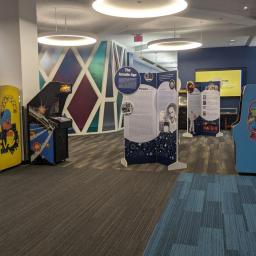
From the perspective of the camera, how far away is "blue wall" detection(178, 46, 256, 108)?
13367mm

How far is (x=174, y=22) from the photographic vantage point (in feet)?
31.3

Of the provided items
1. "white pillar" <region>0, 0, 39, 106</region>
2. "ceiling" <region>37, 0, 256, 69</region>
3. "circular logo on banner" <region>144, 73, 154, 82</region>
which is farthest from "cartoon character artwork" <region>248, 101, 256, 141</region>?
"white pillar" <region>0, 0, 39, 106</region>

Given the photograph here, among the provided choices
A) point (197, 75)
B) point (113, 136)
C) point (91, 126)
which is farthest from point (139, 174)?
point (197, 75)

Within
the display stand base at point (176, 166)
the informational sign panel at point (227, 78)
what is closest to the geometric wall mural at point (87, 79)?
the informational sign panel at point (227, 78)

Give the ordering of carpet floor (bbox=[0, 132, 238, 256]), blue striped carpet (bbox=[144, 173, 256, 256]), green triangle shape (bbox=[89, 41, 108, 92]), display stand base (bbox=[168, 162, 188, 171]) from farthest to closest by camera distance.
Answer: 1. green triangle shape (bbox=[89, 41, 108, 92])
2. display stand base (bbox=[168, 162, 188, 171])
3. carpet floor (bbox=[0, 132, 238, 256])
4. blue striped carpet (bbox=[144, 173, 256, 256])

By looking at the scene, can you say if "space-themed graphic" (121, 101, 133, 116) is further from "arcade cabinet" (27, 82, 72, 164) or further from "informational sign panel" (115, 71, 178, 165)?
"arcade cabinet" (27, 82, 72, 164)

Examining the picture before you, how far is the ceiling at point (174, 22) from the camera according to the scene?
26.2 ft

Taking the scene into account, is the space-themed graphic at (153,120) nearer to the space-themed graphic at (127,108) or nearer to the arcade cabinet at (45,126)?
the space-themed graphic at (127,108)

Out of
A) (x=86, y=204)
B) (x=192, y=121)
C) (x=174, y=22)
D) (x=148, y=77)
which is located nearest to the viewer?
(x=86, y=204)

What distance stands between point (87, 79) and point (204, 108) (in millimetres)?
4110

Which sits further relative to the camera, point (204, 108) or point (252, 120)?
point (204, 108)

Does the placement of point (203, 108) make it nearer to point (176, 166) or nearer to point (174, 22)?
point (174, 22)

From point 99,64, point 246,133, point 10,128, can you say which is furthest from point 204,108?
point 10,128

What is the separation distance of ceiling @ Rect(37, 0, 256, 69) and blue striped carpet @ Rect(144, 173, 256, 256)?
4.92 meters
